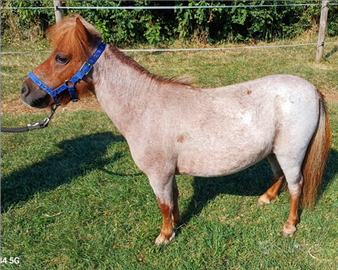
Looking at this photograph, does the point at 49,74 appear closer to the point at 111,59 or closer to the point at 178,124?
the point at 111,59

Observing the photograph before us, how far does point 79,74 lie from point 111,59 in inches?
11.5

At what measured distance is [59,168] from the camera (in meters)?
4.28

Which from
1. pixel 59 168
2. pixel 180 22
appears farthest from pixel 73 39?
pixel 180 22

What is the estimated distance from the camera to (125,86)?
255 centimetres

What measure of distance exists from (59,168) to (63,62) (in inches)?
89.7

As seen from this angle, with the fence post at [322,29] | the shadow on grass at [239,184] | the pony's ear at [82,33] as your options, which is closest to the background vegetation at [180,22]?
the fence post at [322,29]

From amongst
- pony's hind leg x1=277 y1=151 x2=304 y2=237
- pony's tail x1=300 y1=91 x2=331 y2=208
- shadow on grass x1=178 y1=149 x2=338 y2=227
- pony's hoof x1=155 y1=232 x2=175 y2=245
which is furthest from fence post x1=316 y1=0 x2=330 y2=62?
pony's hoof x1=155 y1=232 x2=175 y2=245

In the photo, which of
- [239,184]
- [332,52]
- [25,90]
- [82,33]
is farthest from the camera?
[332,52]

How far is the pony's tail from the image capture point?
2.78m

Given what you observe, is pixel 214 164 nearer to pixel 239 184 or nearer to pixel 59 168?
pixel 239 184

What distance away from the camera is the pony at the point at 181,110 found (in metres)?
2.46

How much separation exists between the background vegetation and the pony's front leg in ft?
22.1

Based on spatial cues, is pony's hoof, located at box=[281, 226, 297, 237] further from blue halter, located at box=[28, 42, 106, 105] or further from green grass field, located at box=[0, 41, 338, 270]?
blue halter, located at box=[28, 42, 106, 105]

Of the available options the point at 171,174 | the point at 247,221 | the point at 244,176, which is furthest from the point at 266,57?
the point at 171,174
